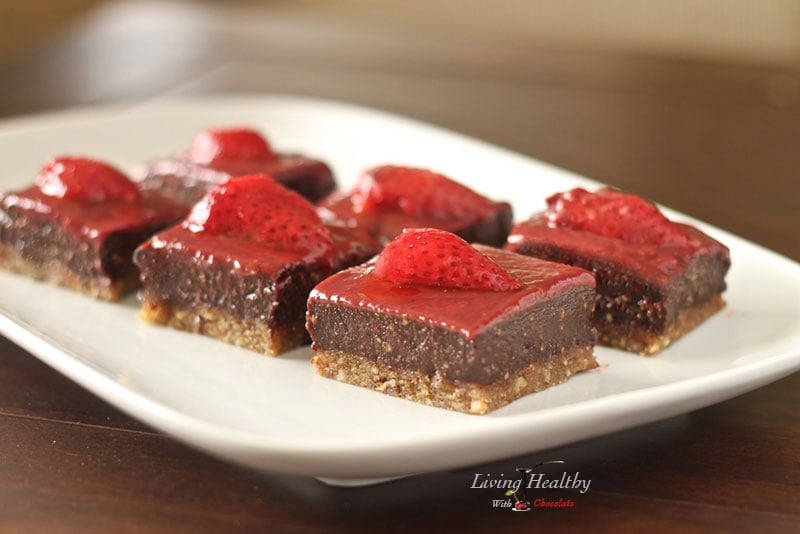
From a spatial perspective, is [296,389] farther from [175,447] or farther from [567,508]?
[567,508]

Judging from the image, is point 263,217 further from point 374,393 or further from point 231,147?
point 231,147

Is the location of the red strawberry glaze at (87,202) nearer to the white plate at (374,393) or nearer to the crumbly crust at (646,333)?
the white plate at (374,393)

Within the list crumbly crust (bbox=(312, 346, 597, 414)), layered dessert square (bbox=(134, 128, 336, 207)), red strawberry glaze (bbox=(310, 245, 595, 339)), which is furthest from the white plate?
layered dessert square (bbox=(134, 128, 336, 207))

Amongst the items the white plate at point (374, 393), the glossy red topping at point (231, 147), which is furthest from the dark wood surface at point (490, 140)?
the glossy red topping at point (231, 147)

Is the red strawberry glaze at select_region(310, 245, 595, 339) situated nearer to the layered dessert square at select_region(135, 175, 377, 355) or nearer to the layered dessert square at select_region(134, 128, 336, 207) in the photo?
the layered dessert square at select_region(135, 175, 377, 355)

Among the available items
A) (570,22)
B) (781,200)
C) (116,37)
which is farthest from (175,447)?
(570,22)

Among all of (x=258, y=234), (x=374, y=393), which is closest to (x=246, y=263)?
(x=258, y=234)
